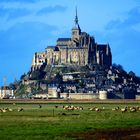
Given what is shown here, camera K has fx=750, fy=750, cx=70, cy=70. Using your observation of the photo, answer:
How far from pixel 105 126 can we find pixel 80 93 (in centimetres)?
15159

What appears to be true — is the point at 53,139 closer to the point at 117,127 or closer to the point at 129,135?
the point at 129,135

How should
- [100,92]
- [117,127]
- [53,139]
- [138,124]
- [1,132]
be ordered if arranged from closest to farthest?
[53,139], [1,132], [117,127], [138,124], [100,92]

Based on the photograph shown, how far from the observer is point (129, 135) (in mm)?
41000

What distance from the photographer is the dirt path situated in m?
39.6

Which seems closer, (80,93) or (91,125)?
(91,125)

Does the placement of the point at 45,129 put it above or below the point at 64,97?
below

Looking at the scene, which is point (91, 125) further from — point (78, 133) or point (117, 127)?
point (78, 133)

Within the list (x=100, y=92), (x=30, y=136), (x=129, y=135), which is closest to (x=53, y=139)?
(x=30, y=136)

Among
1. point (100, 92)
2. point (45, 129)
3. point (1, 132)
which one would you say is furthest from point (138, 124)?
point (100, 92)

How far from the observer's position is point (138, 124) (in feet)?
164

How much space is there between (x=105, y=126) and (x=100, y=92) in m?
151

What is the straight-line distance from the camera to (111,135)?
4078 centimetres

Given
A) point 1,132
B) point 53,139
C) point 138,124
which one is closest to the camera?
point 53,139

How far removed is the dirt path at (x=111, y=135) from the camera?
39.6 m
